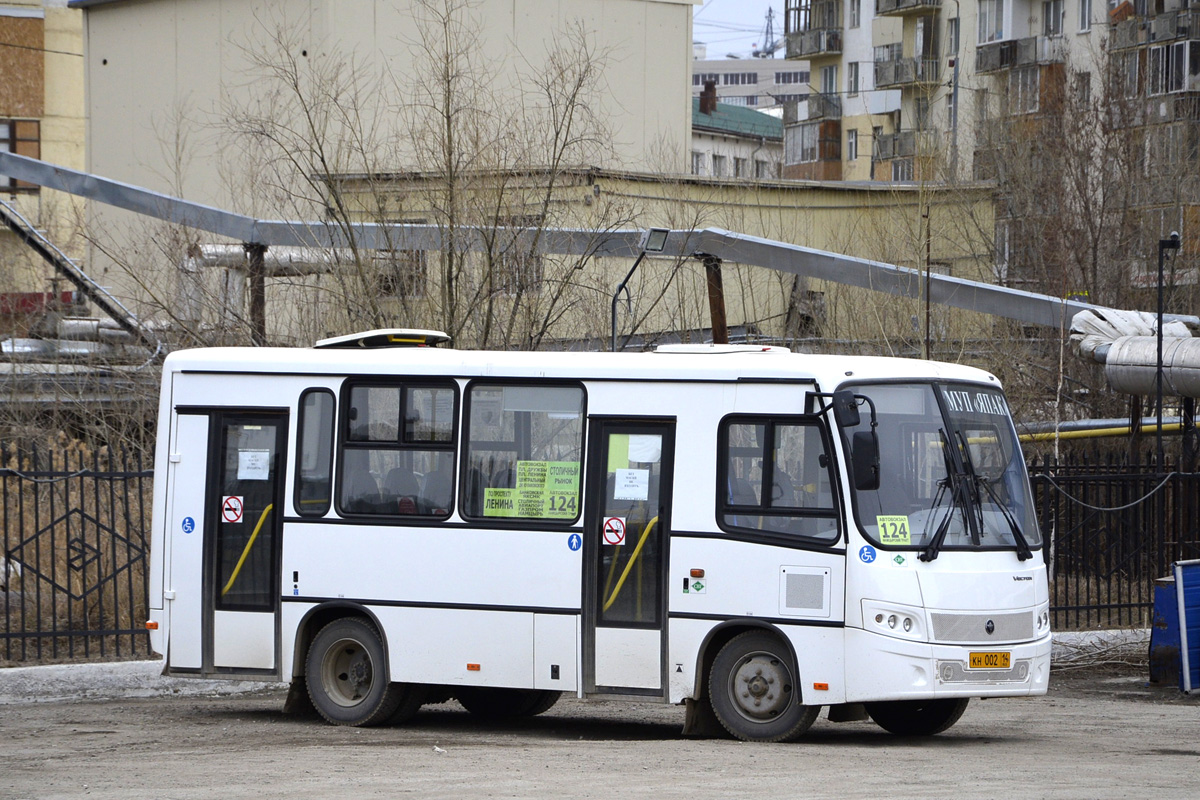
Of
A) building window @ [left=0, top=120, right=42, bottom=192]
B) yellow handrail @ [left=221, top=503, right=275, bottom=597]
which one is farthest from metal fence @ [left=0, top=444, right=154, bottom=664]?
building window @ [left=0, top=120, right=42, bottom=192]

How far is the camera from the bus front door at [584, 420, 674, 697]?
37.2ft

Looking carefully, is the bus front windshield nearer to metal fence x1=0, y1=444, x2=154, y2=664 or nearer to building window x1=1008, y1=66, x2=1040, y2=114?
metal fence x1=0, y1=444, x2=154, y2=664

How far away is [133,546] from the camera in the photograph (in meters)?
15.8

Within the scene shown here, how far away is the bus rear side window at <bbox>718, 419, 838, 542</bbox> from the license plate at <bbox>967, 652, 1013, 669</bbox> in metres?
1.26

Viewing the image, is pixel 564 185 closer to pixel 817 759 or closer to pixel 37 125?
pixel 817 759

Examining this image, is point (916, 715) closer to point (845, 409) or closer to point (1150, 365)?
point (845, 409)

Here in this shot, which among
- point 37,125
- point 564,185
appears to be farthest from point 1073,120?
point 37,125

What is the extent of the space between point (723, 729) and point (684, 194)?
1484cm

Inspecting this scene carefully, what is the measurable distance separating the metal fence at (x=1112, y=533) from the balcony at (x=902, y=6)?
2175 inches

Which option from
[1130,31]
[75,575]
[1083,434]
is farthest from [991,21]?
[75,575]

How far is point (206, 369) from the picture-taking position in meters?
12.9

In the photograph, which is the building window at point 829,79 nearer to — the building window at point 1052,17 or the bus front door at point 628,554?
the building window at point 1052,17

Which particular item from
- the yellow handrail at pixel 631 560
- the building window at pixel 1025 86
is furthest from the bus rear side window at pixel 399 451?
the building window at pixel 1025 86

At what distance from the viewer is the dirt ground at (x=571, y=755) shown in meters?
8.87
